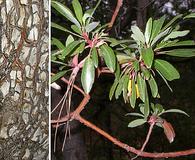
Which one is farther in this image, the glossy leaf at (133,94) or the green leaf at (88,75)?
the glossy leaf at (133,94)

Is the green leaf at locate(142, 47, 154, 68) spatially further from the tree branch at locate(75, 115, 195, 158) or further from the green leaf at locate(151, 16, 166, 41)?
the tree branch at locate(75, 115, 195, 158)

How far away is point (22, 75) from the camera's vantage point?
2.64 feet

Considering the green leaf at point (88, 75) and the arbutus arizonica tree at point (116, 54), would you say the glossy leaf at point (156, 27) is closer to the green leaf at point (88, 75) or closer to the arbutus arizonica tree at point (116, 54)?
the arbutus arizonica tree at point (116, 54)

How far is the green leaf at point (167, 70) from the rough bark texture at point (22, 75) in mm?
255

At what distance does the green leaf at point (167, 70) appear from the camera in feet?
2.54

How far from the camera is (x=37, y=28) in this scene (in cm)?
80

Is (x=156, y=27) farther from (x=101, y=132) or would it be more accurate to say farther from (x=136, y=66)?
(x=101, y=132)

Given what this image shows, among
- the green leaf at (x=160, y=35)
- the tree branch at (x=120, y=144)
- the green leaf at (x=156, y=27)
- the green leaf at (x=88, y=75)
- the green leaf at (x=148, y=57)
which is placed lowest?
the tree branch at (x=120, y=144)

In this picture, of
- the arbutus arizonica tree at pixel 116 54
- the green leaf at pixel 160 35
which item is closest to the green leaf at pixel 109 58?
the arbutus arizonica tree at pixel 116 54

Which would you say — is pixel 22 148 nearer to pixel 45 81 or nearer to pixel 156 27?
pixel 45 81

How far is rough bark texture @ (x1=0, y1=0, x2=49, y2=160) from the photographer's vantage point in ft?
2.56

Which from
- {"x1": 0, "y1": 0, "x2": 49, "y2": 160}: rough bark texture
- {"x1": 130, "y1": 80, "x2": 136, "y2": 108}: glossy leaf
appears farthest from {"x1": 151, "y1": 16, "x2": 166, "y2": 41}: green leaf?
{"x1": 0, "y1": 0, "x2": 49, "y2": 160}: rough bark texture

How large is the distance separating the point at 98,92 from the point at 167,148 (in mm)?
2516

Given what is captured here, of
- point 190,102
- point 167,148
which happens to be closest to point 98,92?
point 190,102
